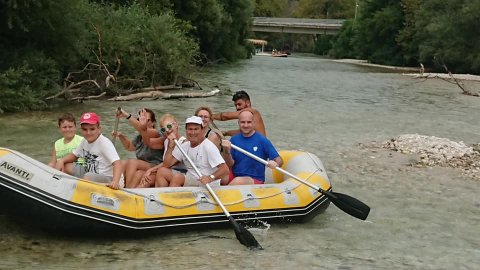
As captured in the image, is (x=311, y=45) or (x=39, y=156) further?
(x=311, y=45)

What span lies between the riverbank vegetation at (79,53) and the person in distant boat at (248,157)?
765 centimetres

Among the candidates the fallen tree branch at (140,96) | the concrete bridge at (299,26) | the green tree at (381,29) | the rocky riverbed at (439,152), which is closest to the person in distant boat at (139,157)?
the rocky riverbed at (439,152)

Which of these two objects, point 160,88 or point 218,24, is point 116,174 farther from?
point 218,24

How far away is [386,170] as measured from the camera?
819cm

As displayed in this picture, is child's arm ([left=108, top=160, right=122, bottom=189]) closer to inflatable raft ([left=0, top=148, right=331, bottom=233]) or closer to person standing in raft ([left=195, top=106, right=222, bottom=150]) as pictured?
inflatable raft ([left=0, top=148, right=331, bottom=233])

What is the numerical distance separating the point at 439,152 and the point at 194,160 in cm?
495

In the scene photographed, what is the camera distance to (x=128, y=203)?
4.78 meters

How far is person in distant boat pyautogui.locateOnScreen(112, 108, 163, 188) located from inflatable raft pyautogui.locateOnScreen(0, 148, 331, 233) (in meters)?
0.50

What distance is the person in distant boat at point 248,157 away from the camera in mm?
5567

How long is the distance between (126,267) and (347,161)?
4.93 meters

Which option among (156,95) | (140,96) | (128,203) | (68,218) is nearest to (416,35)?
(156,95)

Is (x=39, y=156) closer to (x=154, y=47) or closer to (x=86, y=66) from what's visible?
(x=86, y=66)

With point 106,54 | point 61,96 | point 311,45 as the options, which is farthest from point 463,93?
point 311,45

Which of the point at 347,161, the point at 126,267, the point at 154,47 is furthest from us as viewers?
the point at 154,47
